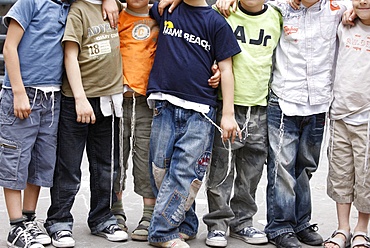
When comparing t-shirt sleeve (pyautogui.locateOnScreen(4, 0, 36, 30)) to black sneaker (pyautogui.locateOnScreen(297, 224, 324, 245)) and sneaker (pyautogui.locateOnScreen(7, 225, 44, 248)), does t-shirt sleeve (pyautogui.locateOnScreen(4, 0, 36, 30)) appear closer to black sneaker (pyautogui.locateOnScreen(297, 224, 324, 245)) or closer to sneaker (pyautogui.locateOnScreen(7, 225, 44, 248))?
sneaker (pyautogui.locateOnScreen(7, 225, 44, 248))

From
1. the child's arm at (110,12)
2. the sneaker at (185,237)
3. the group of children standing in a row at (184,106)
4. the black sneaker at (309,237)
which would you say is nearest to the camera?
the group of children standing in a row at (184,106)

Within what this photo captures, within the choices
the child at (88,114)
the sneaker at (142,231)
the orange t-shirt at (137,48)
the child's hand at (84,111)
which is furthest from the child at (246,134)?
the child's hand at (84,111)

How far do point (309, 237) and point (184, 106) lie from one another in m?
1.10

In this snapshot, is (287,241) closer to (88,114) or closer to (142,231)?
(142,231)

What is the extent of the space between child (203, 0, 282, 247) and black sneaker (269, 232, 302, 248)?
0.11 meters

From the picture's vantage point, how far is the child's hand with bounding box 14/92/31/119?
375 centimetres

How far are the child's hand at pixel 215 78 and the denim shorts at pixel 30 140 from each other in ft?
2.75

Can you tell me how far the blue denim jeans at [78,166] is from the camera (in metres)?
3.98

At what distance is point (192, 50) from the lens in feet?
12.8

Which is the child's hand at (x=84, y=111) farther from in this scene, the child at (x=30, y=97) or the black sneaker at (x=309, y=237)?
the black sneaker at (x=309, y=237)

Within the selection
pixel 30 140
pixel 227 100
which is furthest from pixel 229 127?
pixel 30 140

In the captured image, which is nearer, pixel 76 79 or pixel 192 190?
pixel 76 79

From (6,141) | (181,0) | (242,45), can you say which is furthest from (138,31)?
(6,141)

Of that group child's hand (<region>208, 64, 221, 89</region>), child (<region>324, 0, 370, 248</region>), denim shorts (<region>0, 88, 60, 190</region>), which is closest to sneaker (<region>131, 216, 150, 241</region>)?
denim shorts (<region>0, 88, 60, 190</region>)
